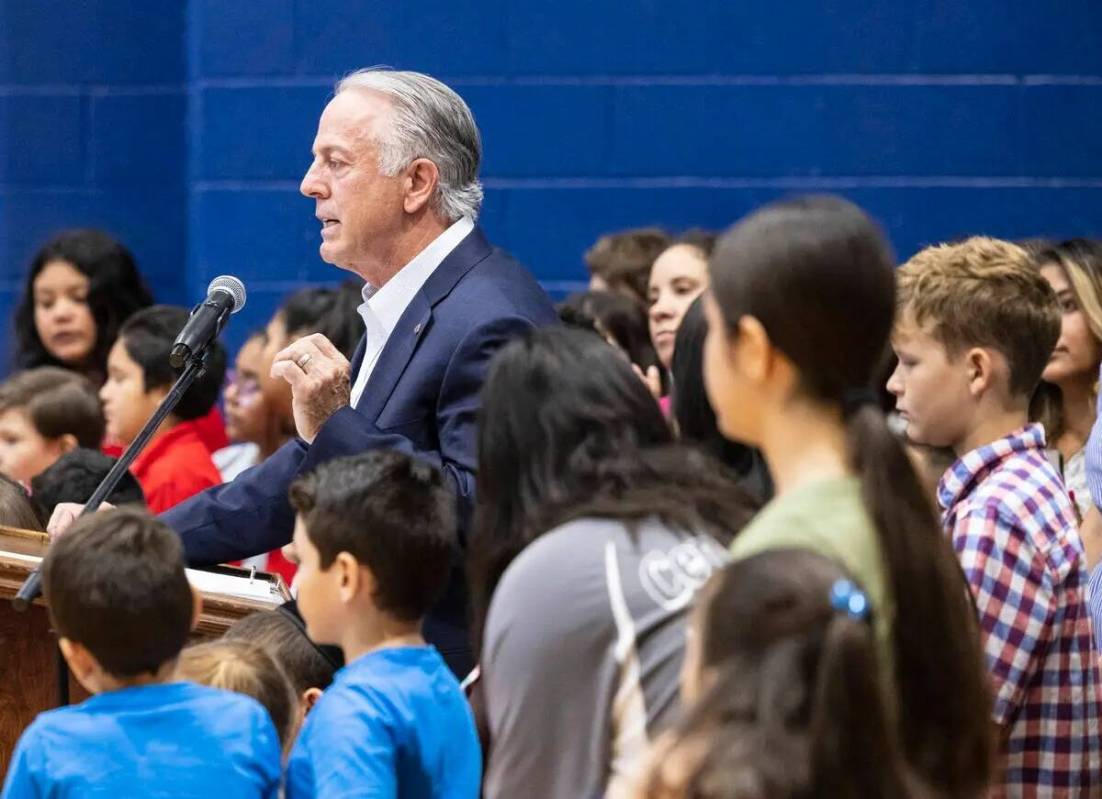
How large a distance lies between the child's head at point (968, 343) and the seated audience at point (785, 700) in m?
1.19

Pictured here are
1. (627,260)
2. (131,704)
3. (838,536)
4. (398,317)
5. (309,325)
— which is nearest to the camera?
(838,536)

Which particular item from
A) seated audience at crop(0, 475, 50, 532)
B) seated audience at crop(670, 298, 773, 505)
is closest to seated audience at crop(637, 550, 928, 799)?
seated audience at crop(670, 298, 773, 505)

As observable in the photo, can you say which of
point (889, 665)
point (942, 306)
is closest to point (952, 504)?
point (942, 306)

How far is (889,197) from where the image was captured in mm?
5168

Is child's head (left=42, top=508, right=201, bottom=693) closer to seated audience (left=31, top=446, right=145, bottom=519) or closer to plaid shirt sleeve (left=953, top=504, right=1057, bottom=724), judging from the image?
plaid shirt sleeve (left=953, top=504, right=1057, bottom=724)

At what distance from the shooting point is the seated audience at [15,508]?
3307 millimetres

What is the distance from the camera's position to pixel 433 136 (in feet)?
9.75

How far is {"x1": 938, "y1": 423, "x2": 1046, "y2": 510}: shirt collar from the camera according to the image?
2.46 metres

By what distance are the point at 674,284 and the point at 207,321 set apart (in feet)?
6.71

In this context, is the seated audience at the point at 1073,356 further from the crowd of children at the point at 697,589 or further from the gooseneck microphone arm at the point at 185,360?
the gooseneck microphone arm at the point at 185,360

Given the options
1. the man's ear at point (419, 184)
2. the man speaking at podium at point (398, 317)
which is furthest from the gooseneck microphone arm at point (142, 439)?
the man's ear at point (419, 184)

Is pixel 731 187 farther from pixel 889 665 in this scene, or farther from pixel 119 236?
pixel 889 665

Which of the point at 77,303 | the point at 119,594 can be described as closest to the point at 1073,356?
the point at 119,594

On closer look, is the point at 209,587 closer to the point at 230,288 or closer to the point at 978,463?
the point at 230,288
